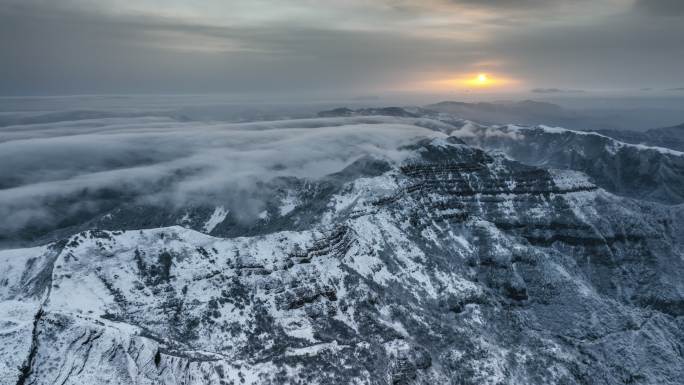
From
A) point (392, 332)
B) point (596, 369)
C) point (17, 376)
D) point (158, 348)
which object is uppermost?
point (17, 376)

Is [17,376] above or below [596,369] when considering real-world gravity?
above

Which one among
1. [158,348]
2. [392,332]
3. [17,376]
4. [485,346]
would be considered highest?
[17,376]

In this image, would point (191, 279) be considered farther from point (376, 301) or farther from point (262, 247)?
point (376, 301)

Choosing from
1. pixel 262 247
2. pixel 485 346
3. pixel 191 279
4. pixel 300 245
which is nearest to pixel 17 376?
pixel 191 279

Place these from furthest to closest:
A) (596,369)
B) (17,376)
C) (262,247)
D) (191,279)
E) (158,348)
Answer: (596,369)
(262,247)
(191,279)
(158,348)
(17,376)

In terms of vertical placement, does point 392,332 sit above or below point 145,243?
below

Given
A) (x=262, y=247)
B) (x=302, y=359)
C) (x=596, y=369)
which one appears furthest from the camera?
(x=596, y=369)

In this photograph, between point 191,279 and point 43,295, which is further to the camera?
point 191,279

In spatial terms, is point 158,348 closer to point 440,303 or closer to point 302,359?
point 302,359

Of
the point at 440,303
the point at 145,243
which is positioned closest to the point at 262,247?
the point at 145,243
